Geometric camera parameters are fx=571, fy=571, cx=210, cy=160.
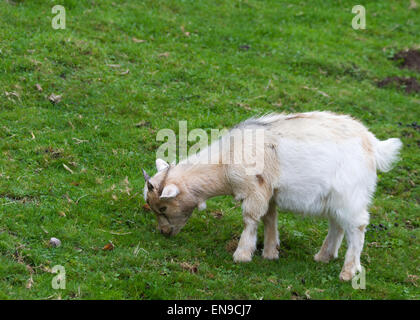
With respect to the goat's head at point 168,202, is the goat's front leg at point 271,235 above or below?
below

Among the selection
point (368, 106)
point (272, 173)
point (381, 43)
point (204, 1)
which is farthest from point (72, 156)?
point (381, 43)

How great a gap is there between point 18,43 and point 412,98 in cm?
965

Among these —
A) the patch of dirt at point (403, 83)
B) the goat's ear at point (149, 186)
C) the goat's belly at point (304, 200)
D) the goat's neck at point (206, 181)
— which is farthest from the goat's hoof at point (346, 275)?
the patch of dirt at point (403, 83)

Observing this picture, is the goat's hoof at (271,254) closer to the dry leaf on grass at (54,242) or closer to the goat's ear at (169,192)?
the goat's ear at (169,192)

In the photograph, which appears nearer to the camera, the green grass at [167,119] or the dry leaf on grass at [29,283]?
the dry leaf on grass at [29,283]

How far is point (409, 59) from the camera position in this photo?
16.2 m

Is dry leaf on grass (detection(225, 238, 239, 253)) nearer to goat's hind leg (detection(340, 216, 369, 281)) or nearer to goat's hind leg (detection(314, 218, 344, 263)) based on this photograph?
goat's hind leg (detection(314, 218, 344, 263))

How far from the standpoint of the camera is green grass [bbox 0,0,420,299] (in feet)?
24.3

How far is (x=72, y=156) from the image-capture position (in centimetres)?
985

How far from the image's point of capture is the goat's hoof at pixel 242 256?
8.09m

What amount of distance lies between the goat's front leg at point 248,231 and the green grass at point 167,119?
0.23 m
